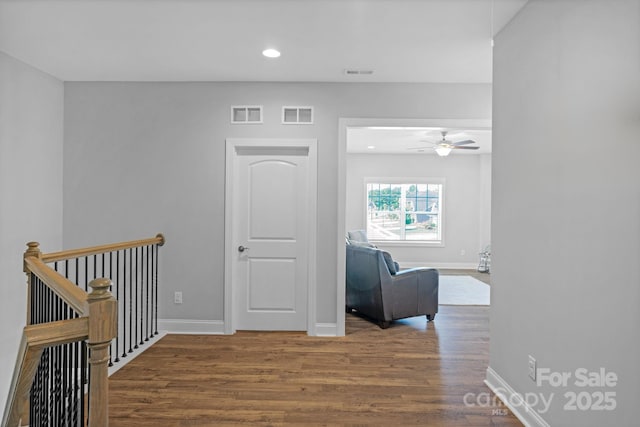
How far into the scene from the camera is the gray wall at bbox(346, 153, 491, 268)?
902 cm

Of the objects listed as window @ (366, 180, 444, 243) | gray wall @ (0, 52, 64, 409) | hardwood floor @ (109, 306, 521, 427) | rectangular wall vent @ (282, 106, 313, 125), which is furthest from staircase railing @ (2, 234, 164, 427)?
window @ (366, 180, 444, 243)

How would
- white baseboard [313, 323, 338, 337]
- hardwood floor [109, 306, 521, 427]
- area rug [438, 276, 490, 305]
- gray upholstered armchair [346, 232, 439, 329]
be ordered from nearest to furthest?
hardwood floor [109, 306, 521, 427], white baseboard [313, 323, 338, 337], gray upholstered armchair [346, 232, 439, 329], area rug [438, 276, 490, 305]

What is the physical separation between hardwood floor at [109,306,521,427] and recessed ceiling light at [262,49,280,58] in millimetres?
2664

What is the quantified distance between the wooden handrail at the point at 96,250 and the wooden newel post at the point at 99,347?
6.51ft

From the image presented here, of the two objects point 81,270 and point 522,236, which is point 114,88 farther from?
point 522,236

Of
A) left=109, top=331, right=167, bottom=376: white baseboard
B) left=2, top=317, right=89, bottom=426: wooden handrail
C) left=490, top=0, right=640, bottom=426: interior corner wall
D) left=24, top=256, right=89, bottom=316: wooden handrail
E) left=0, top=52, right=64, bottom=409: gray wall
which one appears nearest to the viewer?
left=2, top=317, right=89, bottom=426: wooden handrail

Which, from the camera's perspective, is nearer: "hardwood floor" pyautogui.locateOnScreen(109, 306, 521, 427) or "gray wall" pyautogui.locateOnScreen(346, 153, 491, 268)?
"hardwood floor" pyautogui.locateOnScreen(109, 306, 521, 427)

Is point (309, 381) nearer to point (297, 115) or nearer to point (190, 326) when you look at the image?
point (190, 326)

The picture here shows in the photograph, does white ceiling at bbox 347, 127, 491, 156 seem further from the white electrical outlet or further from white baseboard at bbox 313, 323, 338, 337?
the white electrical outlet

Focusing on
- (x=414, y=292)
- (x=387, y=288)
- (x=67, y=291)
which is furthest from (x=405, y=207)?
(x=67, y=291)

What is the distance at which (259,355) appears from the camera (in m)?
3.62

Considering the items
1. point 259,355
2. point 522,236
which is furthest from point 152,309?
point 522,236

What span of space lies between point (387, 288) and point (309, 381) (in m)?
1.73

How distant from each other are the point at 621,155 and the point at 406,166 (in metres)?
7.48
